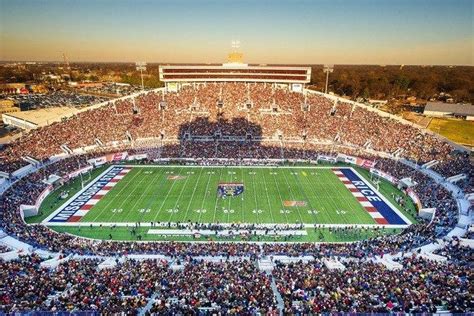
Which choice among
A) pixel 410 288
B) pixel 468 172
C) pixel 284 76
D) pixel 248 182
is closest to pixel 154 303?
pixel 410 288

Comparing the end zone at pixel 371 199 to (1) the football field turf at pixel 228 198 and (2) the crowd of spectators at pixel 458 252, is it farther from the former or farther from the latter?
(2) the crowd of spectators at pixel 458 252

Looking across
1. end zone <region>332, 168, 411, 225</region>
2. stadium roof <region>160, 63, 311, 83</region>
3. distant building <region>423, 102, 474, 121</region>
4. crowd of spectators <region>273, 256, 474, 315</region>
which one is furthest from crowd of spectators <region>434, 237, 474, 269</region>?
distant building <region>423, 102, 474, 121</region>

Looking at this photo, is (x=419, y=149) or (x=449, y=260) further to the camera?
(x=419, y=149)

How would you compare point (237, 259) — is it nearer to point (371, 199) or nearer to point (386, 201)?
point (371, 199)

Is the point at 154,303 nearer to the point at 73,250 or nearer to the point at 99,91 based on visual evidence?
the point at 73,250

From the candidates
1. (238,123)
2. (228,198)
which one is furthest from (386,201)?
(238,123)
